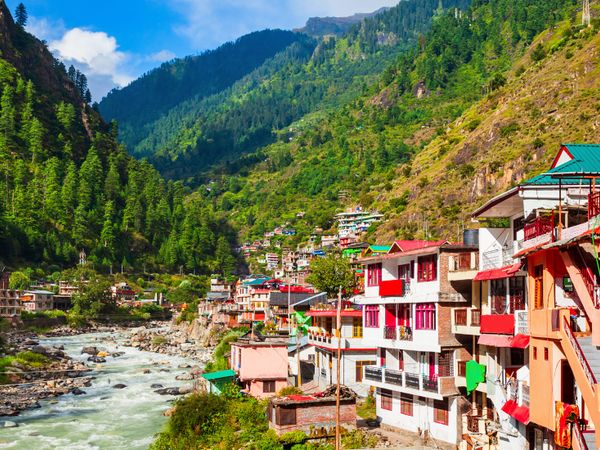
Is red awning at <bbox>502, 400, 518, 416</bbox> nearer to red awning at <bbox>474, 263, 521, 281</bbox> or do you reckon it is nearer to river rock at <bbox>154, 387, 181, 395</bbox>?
red awning at <bbox>474, 263, 521, 281</bbox>

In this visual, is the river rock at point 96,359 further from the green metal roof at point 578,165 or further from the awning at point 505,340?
the green metal roof at point 578,165

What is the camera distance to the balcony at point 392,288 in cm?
3434

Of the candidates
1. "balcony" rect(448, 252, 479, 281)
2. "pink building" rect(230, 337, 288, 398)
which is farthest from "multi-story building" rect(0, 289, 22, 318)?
"balcony" rect(448, 252, 479, 281)

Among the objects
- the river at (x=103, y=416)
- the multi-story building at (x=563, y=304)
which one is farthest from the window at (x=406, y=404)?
the river at (x=103, y=416)

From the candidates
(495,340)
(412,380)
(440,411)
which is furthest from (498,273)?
(412,380)

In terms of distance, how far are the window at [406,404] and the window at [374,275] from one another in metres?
6.31

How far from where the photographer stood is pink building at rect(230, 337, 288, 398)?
45.4 metres

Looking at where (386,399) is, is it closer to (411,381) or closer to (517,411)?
(411,381)

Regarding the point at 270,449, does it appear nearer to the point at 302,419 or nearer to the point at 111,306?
the point at 302,419

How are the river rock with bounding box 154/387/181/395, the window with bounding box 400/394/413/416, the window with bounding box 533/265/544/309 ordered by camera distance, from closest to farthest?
the window with bounding box 533/265/544/309
the window with bounding box 400/394/413/416
the river rock with bounding box 154/387/181/395

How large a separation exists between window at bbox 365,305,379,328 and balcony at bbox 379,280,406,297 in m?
1.37

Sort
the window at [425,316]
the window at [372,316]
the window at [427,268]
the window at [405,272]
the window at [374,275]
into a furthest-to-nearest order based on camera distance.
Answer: the window at [374,275], the window at [372,316], the window at [405,272], the window at [427,268], the window at [425,316]

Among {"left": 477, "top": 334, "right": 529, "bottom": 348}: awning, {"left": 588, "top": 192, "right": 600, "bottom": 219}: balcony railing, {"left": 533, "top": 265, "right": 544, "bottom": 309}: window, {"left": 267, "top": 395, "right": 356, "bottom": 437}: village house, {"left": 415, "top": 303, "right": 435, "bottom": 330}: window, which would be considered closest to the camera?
{"left": 588, "top": 192, "right": 600, "bottom": 219}: balcony railing

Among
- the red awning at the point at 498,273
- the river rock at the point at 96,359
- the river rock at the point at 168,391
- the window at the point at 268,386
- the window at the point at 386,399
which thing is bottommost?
the river rock at the point at 168,391
